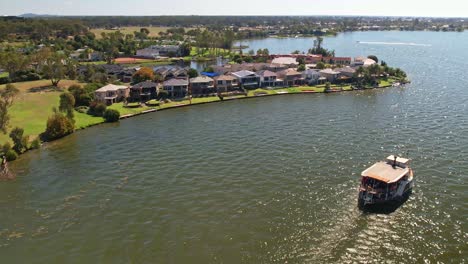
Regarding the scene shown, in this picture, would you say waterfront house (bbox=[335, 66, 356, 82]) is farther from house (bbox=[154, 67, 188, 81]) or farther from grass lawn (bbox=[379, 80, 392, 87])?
house (bbox=[154, 67, 188, 81])

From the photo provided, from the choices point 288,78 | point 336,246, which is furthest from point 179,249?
point 288,78

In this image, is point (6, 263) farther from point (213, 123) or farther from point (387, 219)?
point (213, 123)

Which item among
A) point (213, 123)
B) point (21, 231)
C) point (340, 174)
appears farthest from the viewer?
point (213, 123)

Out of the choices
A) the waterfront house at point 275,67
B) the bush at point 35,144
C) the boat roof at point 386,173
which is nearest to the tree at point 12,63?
the bush at point 35,144

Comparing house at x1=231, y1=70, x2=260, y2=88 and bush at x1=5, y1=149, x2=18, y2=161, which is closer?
bush at x1=5, y1=149, x2=18, y2=161

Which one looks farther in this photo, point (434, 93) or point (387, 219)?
point (434, 93)

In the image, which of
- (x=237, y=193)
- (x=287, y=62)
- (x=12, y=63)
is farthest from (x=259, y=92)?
(x=12, y=63)

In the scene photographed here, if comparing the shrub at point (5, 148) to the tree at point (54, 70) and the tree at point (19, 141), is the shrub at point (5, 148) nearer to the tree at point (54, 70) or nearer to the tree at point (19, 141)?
the tree at point (19, 141)

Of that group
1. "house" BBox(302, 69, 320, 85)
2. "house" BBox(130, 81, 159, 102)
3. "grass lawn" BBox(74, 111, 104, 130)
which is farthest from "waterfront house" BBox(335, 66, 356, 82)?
"grass lawn" BBox(74, 111, 104, 130)
